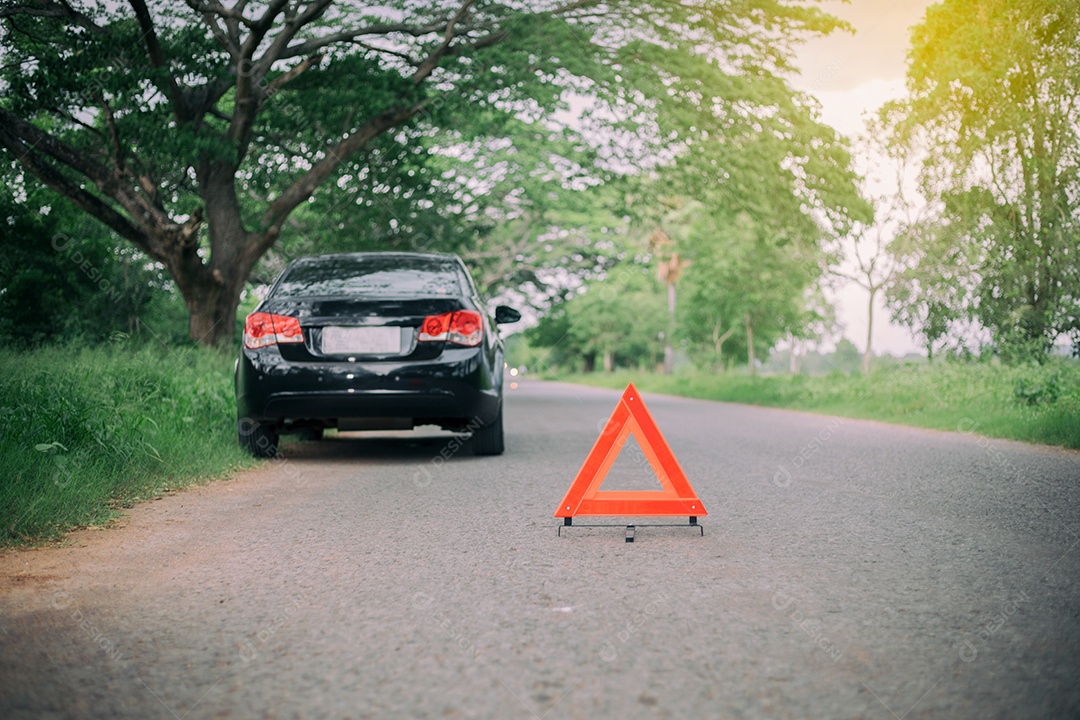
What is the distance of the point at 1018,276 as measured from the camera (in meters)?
16.3

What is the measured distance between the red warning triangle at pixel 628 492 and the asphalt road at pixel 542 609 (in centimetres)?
16

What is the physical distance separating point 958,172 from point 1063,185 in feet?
8.80

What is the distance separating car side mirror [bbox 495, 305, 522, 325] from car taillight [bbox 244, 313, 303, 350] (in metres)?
2.33

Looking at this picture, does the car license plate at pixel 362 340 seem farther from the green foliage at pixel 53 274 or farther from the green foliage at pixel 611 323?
the green foliage at pixel 611 323

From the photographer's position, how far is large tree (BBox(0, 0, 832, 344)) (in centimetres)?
1374

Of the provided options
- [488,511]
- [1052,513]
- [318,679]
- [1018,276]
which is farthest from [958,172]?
[318,679]

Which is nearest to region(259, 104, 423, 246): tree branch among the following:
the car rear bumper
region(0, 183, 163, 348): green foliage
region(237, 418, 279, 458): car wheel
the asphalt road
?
region(0, 183, 163, 348): green foliage

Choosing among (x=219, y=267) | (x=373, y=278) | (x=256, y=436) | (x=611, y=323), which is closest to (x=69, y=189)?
(x=219, y=267)

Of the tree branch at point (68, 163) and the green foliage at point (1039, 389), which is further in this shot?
the tree branch at point (68, 163)

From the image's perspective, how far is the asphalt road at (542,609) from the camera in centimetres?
262

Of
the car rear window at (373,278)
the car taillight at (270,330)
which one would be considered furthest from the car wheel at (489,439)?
the car taillight at (270,330)

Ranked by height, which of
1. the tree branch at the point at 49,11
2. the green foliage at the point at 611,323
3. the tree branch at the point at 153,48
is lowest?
the green foliage at the point at 611,323

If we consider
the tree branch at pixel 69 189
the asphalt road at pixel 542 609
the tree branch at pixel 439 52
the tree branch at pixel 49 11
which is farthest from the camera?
the tree branch at pixel 439 52

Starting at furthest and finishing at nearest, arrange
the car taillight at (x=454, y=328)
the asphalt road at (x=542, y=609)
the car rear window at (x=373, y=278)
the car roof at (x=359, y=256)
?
the car roof at (x=359, y=256) < the car rear window at (x=373, y=278) < the car taillight at (x=454, y=328) < the asphalt road at (x=542, y=609)
